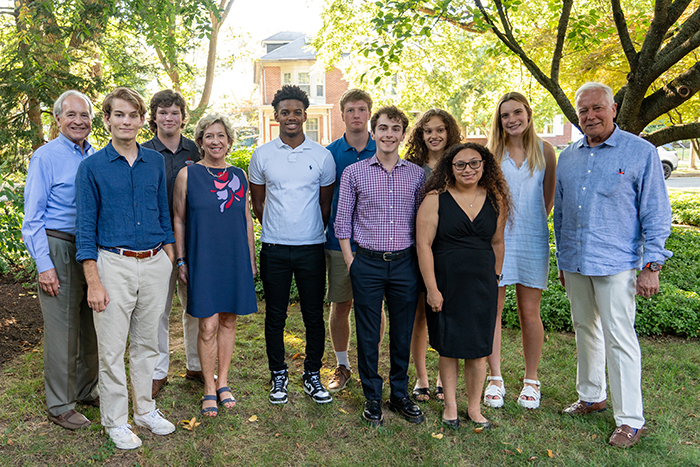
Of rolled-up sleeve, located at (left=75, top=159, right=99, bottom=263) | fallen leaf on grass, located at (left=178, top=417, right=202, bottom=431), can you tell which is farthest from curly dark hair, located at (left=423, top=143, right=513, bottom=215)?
fallen leaf on grass, located at (left=178, top=417, right=202, bottom=431)

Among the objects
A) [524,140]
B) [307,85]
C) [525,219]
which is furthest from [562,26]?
[307,85]

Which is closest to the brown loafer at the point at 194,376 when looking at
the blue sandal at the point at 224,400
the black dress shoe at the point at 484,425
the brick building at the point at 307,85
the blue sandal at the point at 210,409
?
the blue sandal at the point at 224,400

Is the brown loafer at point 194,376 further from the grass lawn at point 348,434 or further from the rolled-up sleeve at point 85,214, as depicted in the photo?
the rolled-up sleeve at point 85,214

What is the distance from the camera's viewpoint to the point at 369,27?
44.7ft

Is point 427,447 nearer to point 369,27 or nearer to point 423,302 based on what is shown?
point 423,302

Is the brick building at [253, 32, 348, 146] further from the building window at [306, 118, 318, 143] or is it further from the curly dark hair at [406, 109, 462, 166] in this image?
the curly dark hair at [406, 109, 462, 166]

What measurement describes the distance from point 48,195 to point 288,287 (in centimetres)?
180

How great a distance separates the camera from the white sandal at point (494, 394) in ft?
12.9

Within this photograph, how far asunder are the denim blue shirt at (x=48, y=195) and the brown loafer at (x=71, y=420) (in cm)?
109

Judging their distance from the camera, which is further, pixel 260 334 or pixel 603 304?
pixel 260 334

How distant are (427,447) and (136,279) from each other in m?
2.23

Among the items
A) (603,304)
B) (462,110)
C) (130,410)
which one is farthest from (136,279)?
(462,110)

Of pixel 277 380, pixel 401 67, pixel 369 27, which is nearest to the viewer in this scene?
pixel 277 380

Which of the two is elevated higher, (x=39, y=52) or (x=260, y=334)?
(x=39, y=52)
